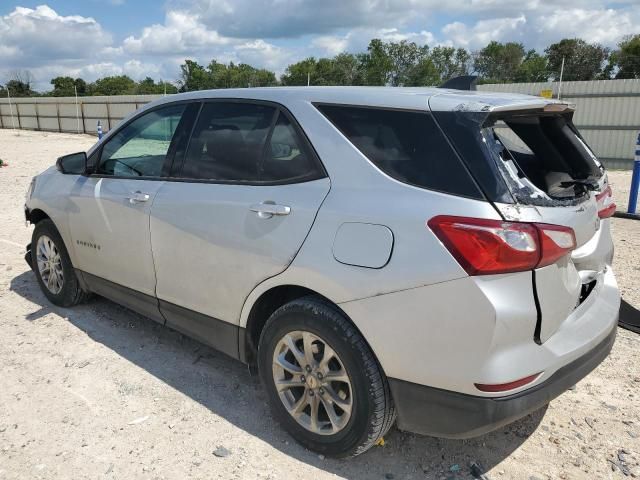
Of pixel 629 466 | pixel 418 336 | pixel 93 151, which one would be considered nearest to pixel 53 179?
pixel 93 151

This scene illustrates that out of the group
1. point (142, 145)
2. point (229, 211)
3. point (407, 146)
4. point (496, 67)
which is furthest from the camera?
point (496, 67)

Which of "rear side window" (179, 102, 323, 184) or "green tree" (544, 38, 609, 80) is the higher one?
"green tree" (544, 38, 609, 80)

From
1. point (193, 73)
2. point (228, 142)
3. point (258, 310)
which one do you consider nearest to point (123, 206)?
point (228, 142)

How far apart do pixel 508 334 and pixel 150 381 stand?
2362 mm

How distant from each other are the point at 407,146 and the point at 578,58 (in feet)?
168

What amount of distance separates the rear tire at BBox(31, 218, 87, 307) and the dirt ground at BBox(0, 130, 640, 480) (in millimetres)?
374

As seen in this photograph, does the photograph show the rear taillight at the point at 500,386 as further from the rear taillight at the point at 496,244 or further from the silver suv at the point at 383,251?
the rear taillight at the point at 496,244

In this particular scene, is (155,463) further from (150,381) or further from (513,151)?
(513,151)

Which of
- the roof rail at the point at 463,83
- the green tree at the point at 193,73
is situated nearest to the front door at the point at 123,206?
the roof rail at the point at 463,83

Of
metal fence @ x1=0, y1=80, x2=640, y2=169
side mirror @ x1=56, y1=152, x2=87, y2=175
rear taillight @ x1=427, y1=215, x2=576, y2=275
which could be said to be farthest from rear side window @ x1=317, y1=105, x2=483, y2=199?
metal fence @ x1=0, y1=80, x2=640, y2=169

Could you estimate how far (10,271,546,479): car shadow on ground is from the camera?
2.72 m

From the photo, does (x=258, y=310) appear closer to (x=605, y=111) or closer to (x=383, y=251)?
(x=383, y=251)

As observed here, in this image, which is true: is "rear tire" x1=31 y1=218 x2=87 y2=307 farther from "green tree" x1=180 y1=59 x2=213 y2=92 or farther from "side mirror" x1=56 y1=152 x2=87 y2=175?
"green tree" x1=180 y1=59 x2=213 y2=92

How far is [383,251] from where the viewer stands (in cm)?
228
